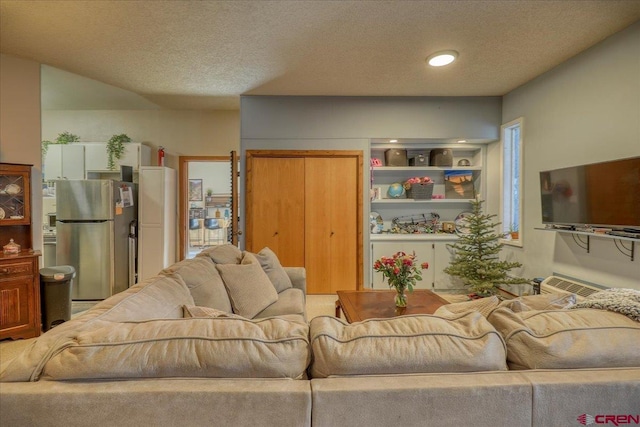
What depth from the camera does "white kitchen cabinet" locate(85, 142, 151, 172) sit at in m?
4.77

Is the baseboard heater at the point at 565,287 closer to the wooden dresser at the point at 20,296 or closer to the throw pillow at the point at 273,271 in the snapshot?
the throw pillow at the point at 273,271

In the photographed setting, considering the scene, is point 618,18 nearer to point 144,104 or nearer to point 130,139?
point 144,104

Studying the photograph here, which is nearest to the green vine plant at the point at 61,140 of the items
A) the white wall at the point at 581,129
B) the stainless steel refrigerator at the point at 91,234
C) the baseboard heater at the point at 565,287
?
the stainless steel refrigerator at the point at 91,234

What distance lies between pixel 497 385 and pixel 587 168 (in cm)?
288

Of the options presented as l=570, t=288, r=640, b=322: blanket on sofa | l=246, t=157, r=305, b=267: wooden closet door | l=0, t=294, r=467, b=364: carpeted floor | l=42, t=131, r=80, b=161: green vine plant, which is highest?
l=42, t=131, r=80, b=161: green vine plant

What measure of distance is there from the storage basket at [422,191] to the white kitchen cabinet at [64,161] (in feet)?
16.0

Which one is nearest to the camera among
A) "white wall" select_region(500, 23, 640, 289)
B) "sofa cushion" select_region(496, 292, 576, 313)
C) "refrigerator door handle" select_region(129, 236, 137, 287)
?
"sofa cushion" select_region(496, 292, 576, 313)

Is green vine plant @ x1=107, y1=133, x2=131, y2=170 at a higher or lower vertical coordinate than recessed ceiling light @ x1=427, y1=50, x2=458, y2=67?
lower

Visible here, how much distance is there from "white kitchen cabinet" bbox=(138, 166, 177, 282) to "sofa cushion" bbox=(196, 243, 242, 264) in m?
2.45

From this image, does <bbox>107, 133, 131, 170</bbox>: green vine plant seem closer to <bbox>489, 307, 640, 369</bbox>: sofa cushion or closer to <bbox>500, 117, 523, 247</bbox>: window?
<bbox>489, 307, 640, 369</bbox>: sofa cushion

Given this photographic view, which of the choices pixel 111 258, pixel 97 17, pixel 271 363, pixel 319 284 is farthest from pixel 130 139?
pixel 271 363

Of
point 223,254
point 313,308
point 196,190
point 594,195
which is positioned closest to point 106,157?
point 196,190

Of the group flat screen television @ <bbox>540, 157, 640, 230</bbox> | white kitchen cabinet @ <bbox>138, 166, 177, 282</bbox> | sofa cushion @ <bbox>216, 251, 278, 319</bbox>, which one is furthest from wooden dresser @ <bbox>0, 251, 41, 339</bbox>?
flat screen television @ <bbox>540, 157, 640, 230</bbox>

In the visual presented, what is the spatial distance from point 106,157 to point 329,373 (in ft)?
17.0
